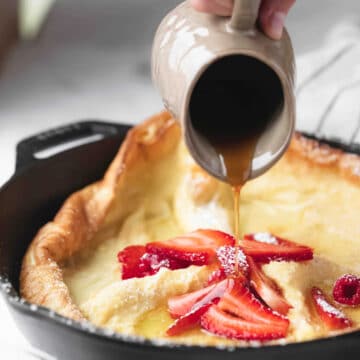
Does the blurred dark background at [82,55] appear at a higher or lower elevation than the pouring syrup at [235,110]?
lower

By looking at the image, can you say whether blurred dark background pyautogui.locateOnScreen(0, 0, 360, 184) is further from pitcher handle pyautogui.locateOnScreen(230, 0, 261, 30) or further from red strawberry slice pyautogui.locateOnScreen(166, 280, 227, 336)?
pitcher handle pyautogui.locateOnScreen(230, 0, 261, 30)

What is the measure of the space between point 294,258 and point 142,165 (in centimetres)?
74

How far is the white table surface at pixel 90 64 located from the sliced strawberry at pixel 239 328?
1579mm

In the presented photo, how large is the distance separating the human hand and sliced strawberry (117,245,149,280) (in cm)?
78

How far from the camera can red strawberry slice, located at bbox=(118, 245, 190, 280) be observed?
2443 millimetres

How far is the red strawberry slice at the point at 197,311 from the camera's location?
217 centimetres

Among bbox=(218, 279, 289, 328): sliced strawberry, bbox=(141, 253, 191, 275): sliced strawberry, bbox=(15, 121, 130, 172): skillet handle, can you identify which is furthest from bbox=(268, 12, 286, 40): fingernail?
bbox=(15, 121, 130, 172): skillet handle

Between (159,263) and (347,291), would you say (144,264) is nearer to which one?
(159,263)

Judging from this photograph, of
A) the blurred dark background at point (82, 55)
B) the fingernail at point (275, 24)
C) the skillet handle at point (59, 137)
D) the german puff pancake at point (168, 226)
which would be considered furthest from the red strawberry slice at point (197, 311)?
the blurred dark background at point (82, 55)

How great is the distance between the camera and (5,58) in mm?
4445

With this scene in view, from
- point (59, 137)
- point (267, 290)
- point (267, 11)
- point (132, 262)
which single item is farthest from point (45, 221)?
point (267, 11)

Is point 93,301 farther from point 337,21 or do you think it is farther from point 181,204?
point 337,21

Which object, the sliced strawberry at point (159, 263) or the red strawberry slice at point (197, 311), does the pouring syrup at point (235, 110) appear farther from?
the sliced strawberry at point (159, 263)

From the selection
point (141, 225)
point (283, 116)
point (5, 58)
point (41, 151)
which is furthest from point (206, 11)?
point (5, 58)
